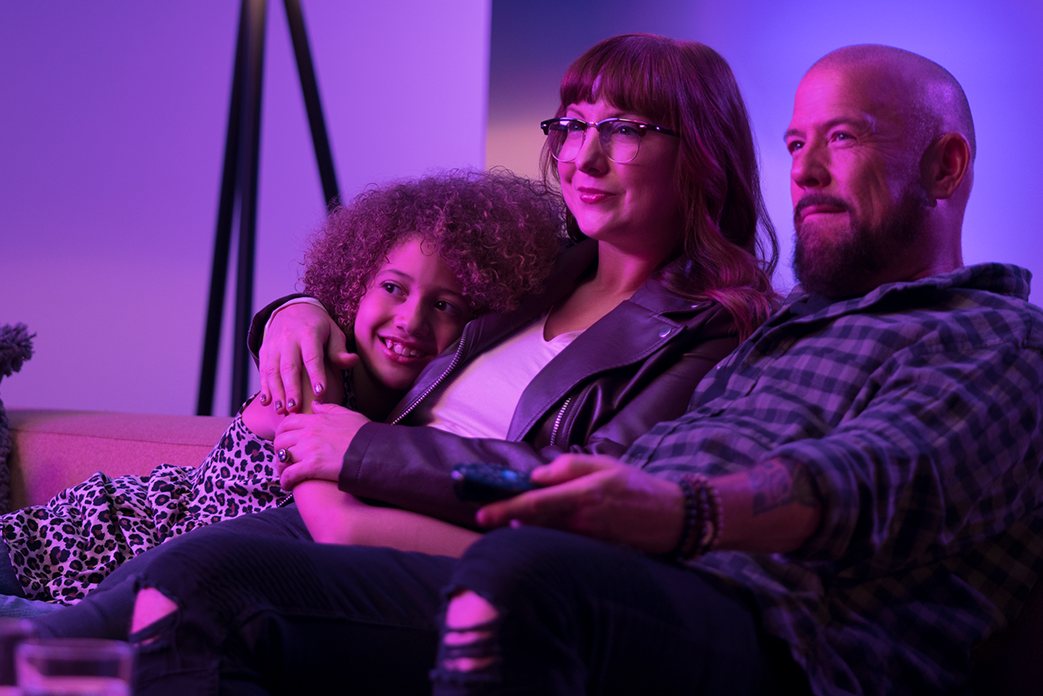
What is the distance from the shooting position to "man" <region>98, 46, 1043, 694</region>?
1.02 meters

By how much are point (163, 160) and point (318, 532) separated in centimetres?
244

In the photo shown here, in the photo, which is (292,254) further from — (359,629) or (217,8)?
(359,629)

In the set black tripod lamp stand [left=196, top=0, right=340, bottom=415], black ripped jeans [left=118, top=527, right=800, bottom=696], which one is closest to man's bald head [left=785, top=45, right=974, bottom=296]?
black ripped jeans [left=118, top=527, right=800, bottom=696]

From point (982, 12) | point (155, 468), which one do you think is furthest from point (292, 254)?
point (982, 12)

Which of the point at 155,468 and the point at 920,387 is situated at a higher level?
the point at 920,387

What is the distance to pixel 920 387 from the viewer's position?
4.06 feet

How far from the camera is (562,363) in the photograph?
5.65 feet

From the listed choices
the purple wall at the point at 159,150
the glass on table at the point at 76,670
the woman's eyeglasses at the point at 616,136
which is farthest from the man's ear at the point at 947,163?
the purple wall at the point at 159,150

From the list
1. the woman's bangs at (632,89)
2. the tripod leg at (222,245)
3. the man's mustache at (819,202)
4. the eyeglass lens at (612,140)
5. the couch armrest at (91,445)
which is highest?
the woman's bangs at (632,89)

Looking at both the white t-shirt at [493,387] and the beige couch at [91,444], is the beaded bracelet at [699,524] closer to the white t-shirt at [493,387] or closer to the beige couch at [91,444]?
the white t-shirt at [493,387]

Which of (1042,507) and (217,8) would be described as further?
(217,8)

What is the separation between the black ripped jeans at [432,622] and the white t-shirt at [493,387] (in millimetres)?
506

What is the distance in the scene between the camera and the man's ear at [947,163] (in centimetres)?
164

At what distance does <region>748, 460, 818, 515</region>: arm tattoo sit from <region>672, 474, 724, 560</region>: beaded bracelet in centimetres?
4
